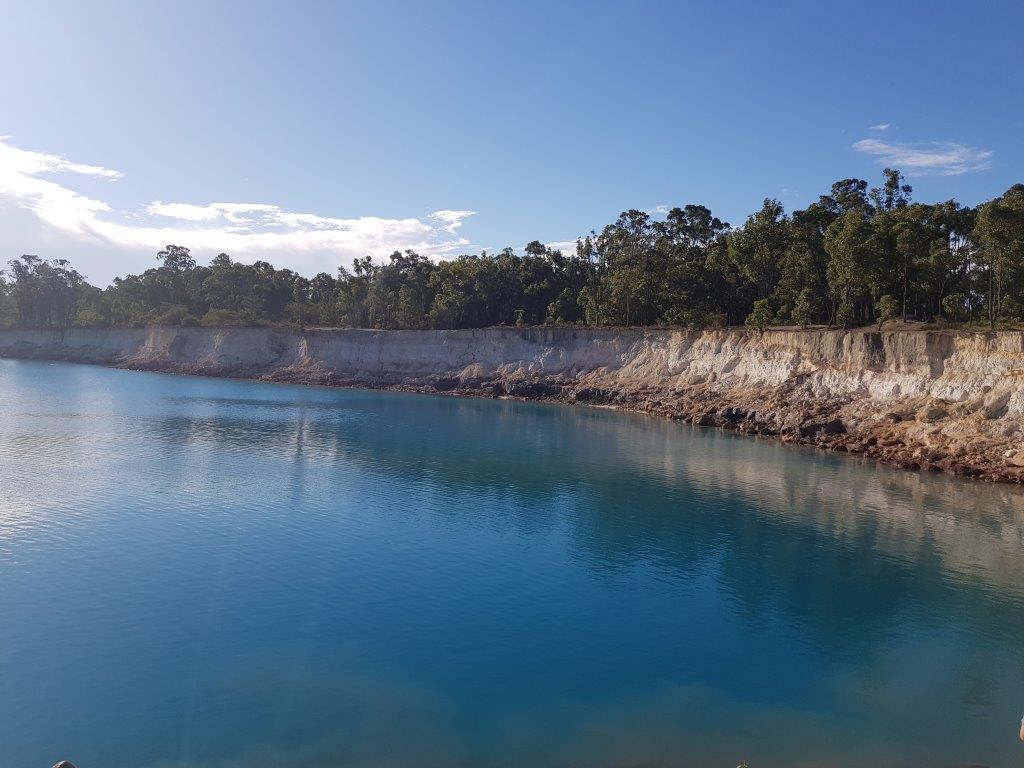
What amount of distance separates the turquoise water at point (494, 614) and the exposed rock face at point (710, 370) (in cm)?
695

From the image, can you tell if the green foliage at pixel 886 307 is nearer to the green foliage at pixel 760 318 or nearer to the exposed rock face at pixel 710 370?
the exposed rock face at pixel 710 370

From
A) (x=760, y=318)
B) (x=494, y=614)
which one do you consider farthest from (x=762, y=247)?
(x=494, y=614)

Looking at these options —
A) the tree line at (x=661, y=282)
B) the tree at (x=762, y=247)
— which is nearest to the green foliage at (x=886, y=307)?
the tree line at (x=661, y=282)

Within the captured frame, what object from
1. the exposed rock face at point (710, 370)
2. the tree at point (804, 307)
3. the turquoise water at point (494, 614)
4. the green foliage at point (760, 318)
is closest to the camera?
the turquoise water at point (494, 614)

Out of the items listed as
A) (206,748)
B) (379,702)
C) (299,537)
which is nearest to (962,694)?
(379,702)

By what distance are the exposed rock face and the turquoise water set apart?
6948 mm

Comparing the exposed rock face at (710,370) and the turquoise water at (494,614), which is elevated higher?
the exposed rock face at (710,370)

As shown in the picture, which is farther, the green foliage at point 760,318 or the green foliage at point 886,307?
the green foliage at point 760,318

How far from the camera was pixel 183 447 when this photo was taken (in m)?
39.3

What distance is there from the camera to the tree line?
165 feet

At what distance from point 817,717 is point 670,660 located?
334cm

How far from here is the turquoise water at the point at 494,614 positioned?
13.1 metres

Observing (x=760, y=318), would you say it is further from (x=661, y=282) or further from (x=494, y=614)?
(x=494, y=614)

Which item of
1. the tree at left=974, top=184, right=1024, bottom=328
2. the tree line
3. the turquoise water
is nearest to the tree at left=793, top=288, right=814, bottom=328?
the tree line
